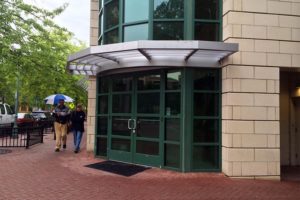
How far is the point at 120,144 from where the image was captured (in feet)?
34.4

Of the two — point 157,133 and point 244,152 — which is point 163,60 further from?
point 244,152

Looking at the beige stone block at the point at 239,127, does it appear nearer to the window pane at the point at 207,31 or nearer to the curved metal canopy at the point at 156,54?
the curved metal canopy at the point at 156,54

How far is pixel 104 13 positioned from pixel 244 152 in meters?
6.20

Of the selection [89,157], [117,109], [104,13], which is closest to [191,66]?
[117,109]

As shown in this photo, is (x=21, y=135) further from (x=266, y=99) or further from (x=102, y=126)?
(x=266, y=99)

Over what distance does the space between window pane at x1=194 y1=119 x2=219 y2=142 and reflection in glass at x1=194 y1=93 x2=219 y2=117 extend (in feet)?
0.70

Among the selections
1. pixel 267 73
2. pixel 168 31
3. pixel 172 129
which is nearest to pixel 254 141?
pixel 267 73

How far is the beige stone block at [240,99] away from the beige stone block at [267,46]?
1.24 metres

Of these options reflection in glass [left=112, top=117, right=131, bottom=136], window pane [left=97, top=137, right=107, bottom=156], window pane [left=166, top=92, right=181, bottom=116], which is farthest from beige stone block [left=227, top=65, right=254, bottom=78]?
window pane [left=97, top=137, right=107, bottom=156]

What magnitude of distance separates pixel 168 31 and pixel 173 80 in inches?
53.7

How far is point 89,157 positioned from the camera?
11.4m

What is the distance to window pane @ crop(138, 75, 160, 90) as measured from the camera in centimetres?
961

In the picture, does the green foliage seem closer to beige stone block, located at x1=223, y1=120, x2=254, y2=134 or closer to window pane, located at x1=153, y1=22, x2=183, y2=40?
window pane, located at x1=153, y1=22, x2=183, y2=40

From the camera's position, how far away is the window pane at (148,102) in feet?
31.4
